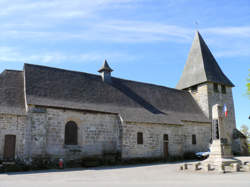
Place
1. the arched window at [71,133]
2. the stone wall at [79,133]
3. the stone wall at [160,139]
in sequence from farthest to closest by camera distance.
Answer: the stone wall at [160,139]
the arched window at [71,133]
the stone wall at [79,133]

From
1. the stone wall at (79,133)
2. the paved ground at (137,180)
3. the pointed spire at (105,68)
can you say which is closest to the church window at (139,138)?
the stone wall at (79,133)

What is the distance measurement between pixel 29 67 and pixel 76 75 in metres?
3.95

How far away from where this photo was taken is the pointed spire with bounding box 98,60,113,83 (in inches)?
901

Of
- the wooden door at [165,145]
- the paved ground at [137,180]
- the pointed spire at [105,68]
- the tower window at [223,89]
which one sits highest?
the pointed spire at [105,68]

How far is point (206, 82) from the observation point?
26969 millimetres

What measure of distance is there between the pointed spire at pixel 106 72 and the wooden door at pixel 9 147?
9961mm

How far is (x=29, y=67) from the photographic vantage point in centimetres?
1923

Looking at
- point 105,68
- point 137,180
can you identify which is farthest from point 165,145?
point 137,180

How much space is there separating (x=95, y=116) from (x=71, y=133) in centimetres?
219

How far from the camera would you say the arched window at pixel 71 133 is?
17.4 meters

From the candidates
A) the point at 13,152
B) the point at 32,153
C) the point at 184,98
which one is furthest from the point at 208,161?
the point at 184,98

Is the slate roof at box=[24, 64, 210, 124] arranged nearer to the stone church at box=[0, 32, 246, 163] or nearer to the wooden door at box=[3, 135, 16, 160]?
the stone church at box=[0, 32, 246, 163]

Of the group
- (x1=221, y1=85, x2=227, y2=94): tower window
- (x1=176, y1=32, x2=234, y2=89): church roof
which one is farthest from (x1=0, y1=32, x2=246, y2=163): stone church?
(x1=221, y1=85, x2=227, y2=94): tower window

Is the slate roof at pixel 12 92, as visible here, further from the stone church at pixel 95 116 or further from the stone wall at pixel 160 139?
the stone wall at pixel 160 139
